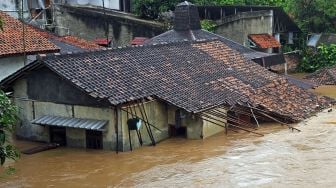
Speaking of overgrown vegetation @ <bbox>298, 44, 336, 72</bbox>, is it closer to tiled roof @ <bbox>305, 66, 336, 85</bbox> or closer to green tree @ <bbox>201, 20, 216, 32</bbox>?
tiled roof @ <bbox>305, 66, 336, 85</bbox>

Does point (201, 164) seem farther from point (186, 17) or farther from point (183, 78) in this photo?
point (186, 17)

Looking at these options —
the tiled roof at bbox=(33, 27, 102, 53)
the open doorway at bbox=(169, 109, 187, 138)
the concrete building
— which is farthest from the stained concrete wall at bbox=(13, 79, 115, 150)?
the tiled roof at bbox=(33, 27, 102, 53)

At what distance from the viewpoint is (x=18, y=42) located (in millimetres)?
21375

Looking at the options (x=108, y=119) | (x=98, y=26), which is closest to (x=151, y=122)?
(x=108, y=119)

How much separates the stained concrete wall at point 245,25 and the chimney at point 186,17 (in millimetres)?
5305

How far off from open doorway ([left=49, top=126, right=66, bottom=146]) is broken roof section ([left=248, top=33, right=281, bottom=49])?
16.9 m

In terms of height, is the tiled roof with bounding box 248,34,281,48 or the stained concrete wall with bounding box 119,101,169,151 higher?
the tiled roof with bounding box 248,34,281,48

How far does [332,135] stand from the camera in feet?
60.1

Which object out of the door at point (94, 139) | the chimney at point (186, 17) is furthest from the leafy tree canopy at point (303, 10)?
the door at point (94, 139)

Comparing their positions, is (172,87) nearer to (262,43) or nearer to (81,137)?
(81,137)

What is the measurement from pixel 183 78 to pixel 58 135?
525 cm

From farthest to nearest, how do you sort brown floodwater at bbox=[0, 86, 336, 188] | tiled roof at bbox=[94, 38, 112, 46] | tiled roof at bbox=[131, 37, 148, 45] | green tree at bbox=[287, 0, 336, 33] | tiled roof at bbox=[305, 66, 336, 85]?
green tree at bbox=[287, 0, 336, 33], tiled roof at bbox=[94, 38, 112, 46], tiled roof at bbox=[131, 37, 148, 45], tiled roof at bbox=[305, 66, 336, 85], brown floodwater at bbox=[0, 86, 336, 188]

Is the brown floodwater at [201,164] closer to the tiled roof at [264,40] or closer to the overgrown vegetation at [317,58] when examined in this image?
the tiled roof at [264,40]

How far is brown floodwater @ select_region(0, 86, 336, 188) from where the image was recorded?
14125 mm
